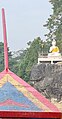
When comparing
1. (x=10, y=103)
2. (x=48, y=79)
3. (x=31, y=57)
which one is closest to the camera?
(x=10, y=103)

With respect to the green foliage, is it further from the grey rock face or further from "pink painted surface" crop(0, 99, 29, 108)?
"pink painted surface" crop(0, 99, 29, 108)

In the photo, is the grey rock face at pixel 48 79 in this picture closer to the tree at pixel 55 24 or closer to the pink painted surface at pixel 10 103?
the tree at pixel 55 24

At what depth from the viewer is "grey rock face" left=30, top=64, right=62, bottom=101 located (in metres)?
32.1

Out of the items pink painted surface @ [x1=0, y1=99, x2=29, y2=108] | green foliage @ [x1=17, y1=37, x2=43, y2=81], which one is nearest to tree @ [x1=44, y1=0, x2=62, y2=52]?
green foliage @ [x1=17, y1=37, x2=43, y2=81]

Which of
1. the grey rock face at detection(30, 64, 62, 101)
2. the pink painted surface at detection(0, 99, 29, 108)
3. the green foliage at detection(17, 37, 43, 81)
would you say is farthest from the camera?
the green foliage at detection(17, 37, 43, 81)

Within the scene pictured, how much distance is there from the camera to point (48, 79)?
3309 cm

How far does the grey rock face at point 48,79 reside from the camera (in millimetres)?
32094

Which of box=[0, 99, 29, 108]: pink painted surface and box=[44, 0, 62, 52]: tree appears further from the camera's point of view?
box=[44, 0, 62, 52]: tree

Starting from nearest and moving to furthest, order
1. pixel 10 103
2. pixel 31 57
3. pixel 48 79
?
1. pixel 10 103
2. pixel 48 79
3. pixel 31 57

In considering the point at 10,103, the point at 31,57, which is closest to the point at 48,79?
the point at 31,57

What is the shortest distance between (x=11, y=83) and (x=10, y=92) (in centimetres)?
15

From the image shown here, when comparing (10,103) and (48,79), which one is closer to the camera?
(10,103)

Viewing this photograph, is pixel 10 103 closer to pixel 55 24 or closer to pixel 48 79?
pixel 48 79

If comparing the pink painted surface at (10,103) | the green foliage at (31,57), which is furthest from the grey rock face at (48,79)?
the pink painted surface at (10,103)
